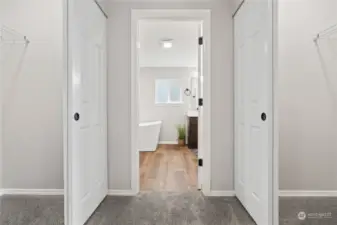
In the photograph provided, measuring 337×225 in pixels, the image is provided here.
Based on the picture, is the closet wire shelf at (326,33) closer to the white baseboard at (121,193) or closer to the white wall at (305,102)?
the white wall at (305,102)

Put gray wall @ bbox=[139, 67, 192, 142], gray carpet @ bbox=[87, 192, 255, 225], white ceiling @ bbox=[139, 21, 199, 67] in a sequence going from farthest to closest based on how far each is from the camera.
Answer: gray wall @ bbox=[139, 67, 192, 142] → white ceiling @ bbox=[139, 21, 199, 67] → gray carpet @ bbox=[87, 192, 255, 225]

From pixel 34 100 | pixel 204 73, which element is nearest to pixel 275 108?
pixel 204 73

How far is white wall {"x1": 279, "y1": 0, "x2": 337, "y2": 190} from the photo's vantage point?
1.91m

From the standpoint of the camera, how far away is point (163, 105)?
827 cm

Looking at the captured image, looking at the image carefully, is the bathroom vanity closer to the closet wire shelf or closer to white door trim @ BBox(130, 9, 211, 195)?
white door trim @ BBox(130, 9, 211, 195)

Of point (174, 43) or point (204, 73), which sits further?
point (174, 43)

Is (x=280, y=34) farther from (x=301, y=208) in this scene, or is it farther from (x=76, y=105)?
(x=76, y=105)

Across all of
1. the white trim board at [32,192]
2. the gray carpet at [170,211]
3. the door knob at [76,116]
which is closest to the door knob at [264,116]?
the gray carpet at [170,211]

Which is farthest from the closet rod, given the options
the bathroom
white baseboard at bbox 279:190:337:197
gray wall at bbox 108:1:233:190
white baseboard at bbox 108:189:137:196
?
white baseboard at bbox 279:190:337:197

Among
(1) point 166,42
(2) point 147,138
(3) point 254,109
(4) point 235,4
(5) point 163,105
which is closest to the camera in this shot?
(3) point 254,109

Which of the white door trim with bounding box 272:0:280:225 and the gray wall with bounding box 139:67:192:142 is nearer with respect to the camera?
the white door trim with bounding box 272:0:280:225

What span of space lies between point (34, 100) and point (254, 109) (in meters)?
1.66

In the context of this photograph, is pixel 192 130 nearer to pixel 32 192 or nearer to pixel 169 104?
pixel 169 104

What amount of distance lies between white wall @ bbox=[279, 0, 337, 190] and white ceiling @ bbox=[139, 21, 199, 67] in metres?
2.07
